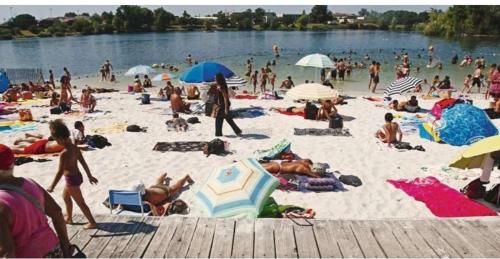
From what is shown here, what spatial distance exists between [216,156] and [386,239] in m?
5.29

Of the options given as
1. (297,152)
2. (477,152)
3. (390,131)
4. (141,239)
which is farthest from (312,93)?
(141,239)

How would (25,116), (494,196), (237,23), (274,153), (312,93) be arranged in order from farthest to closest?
(237,23)
(25,116)
(312,93)
(274,153)
(494,196)

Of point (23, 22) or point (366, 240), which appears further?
point (23, 22)

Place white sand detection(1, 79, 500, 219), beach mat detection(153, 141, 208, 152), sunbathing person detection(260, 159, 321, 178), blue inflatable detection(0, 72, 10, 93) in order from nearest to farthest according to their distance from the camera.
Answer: white sand detection(1, 79, 500, 219), sunbathing person detection(260, 159, 321, 178), beach mat detection(153, 141, 208, 152), blue inflatable detection(0, 72, 10, 93)

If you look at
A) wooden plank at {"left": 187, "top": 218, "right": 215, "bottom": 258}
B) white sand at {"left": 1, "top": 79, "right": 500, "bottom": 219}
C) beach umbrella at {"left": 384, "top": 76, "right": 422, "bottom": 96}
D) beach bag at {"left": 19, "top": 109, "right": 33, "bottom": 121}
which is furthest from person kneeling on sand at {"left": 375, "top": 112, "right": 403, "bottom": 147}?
beach bag at {"left": 19, "top": 109, "right": 33, "bottom": 121}

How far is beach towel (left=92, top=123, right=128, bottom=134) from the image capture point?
38.0ft

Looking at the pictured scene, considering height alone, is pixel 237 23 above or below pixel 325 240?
above

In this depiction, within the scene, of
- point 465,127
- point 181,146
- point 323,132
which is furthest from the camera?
point 323,132

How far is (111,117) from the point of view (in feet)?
44.3

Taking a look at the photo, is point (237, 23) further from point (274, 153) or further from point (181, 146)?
point (274, 153)

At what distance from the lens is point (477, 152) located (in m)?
5.87

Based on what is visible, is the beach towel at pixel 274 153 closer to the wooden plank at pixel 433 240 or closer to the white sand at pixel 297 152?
the white sand at pixel 297 152

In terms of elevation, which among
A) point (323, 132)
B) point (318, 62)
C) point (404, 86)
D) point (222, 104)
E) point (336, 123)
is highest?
point (318, 62)

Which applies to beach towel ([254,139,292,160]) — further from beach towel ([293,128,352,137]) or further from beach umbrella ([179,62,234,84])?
beach umbrella ([179,62,234,84])
